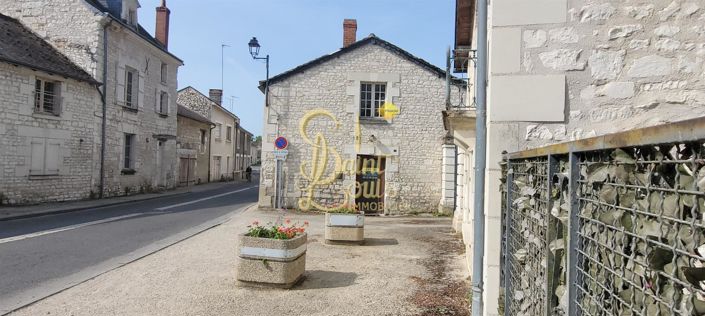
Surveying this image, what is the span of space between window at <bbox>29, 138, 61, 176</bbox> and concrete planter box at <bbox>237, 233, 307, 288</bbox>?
44.5ft

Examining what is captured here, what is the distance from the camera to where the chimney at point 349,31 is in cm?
1848

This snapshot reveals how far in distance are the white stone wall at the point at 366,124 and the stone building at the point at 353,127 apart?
0.03 m

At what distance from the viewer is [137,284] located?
20.4 feet

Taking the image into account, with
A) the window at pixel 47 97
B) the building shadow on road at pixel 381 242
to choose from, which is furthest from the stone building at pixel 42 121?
the building shadow on road at pixel 381 242

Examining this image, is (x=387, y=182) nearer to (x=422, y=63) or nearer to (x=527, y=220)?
(x=422, y=63)

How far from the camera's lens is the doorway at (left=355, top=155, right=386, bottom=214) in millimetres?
16688

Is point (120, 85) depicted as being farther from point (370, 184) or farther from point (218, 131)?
point (218, 131)

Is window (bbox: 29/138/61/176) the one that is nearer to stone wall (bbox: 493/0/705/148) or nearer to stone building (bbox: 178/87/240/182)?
stone building (bbox: 178/87/240/182)

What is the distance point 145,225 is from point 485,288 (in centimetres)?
977

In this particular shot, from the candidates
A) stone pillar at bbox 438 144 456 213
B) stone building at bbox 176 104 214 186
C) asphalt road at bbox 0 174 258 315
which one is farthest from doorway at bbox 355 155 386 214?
stone building at bbox 176 104 214 186

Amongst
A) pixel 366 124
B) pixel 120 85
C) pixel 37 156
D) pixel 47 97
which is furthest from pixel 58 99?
pixel 366 124

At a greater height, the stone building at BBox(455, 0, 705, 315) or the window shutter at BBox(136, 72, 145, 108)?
the window shutter at BBox(136, 72, 145, 108)

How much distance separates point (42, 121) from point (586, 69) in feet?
56.8

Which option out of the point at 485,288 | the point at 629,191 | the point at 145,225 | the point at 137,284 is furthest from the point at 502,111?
the point at 145,225
